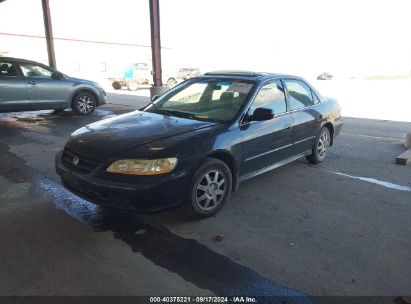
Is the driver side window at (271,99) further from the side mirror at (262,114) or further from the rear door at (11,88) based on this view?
the rear door at (11,88)

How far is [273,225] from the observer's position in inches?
149

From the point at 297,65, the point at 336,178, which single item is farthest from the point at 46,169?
the point at 297,65

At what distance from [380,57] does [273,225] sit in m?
62.9

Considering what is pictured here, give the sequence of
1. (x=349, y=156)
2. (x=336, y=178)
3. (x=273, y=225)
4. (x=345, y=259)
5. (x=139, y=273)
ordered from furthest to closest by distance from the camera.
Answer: (x=349, y=156)
(x=336, y=178)
(x=273, y=225)
(x=345, y=259)
(x=139, y=273)

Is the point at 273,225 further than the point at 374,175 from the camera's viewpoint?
No

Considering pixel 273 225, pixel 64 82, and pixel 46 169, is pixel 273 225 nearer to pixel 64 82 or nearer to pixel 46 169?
pixel 46 169

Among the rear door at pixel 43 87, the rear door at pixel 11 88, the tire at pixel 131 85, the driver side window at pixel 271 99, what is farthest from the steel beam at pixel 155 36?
the tire at pixel 131 85

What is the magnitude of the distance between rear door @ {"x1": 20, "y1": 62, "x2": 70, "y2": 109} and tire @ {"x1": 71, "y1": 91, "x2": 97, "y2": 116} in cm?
34

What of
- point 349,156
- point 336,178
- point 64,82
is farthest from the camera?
point 64,82

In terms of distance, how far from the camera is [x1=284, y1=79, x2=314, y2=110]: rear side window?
5.14m

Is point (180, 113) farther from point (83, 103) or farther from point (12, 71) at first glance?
point (83, 103)

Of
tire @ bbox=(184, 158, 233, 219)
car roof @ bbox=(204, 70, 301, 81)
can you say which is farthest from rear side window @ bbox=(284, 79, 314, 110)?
tire @ bbox=(184, 158, 233, 219)

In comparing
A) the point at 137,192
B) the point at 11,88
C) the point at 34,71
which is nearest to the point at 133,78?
the point at 34,71

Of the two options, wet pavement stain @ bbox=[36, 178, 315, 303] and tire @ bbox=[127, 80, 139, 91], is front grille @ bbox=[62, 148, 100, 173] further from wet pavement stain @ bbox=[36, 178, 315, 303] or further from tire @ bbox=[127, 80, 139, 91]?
tire @ bbox=[127, 80, 139, 91]
